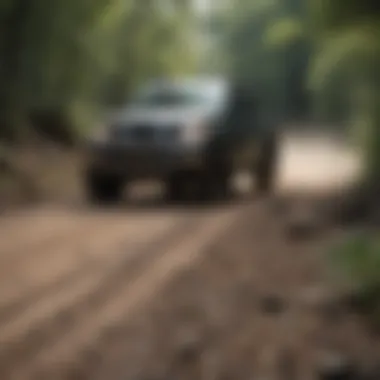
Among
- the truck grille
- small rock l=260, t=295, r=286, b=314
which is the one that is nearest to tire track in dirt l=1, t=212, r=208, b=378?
small rock l=260, t=295, r=286, b=314

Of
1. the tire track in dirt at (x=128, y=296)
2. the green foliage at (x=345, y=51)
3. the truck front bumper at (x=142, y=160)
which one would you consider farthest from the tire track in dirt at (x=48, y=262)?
the green foliage at (x=345, y=51)

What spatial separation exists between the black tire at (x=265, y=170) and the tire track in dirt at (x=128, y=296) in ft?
9.22

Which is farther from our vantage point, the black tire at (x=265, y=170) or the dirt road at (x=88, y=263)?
the black tire at (x=265, y=170)

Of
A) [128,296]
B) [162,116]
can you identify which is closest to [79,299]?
[128,296]

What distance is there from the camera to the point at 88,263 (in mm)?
7480

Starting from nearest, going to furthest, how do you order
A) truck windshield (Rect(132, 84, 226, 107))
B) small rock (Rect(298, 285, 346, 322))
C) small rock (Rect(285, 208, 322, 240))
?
small rock (Rect(298, 285, 346, 322)) < small rock (Rect(285, 208, 322, 240)) < truck windshield (Rect(132, 84, 226, 107))

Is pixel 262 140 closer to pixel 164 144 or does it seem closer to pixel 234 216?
pixel 164 144

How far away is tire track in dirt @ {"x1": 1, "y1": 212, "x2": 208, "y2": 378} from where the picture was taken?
5156mm

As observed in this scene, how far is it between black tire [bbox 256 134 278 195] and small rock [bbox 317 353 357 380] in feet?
24.3

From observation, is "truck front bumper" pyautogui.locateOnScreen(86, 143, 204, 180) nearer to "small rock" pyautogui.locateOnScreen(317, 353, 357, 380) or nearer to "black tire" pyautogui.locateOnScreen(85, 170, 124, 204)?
"black tire" pyautogui.locateOnScreen(85, 170, 124, 204)

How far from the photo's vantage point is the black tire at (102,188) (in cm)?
1187

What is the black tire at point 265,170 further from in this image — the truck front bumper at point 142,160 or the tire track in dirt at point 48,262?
the tire track in dirt at point 48,262

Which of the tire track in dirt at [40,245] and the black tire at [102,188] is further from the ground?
the tire track in dirt at [40,245]

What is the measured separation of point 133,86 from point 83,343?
637 cm
